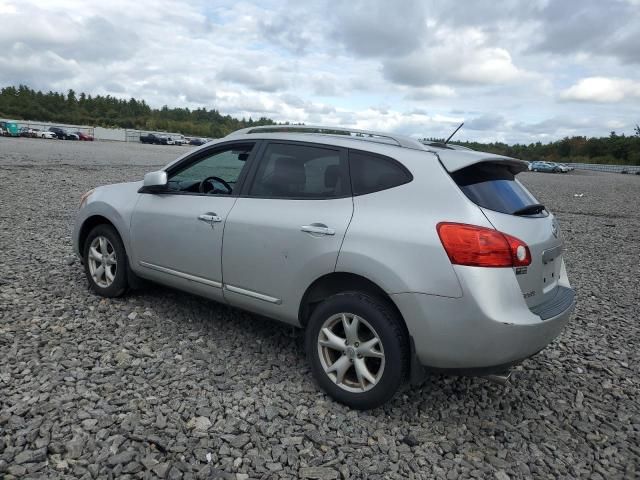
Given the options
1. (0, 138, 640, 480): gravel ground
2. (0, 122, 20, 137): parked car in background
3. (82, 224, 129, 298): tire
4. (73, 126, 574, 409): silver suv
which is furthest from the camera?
(0, 122, 20, 137): parked car in background

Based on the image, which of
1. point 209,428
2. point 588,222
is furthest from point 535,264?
point 588,222

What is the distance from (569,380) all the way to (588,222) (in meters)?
11.0

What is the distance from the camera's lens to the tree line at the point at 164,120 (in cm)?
8781

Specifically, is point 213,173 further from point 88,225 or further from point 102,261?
point 88,225

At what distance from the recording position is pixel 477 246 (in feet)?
9.24

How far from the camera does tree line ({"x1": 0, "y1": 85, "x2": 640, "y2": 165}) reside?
288 ft

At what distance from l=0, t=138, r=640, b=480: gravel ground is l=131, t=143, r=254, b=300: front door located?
1.66ft

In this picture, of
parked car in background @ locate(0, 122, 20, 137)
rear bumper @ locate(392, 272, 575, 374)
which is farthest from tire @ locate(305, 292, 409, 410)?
parked car in background @ locate(0, 122, 20, 137)

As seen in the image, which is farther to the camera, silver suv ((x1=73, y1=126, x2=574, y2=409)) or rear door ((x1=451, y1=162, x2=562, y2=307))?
rear door ((x1=451, y1=162, x2=562, y2=307))

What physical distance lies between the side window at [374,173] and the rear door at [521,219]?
33cm

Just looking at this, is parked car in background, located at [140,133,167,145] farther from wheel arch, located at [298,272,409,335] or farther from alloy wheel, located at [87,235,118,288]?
wheel arch, located at [298,272,409,335]

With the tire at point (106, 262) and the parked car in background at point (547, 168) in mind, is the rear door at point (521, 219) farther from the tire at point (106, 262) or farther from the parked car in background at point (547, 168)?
the parked car in background at point (547, 168)

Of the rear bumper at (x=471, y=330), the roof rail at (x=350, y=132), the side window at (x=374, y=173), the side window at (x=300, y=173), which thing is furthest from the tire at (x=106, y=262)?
the rear bumper at (x=471, y=330)

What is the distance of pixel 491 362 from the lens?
9.43 feet
